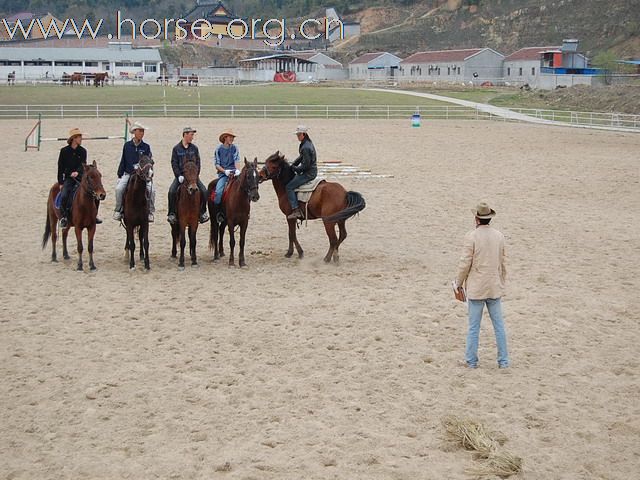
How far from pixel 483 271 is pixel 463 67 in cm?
8792

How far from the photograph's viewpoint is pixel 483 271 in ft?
25.5

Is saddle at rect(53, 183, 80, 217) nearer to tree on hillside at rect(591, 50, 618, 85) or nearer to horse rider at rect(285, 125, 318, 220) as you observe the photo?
horse rider at rect(285, 125, 318, 220)

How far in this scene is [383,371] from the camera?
7.86 m

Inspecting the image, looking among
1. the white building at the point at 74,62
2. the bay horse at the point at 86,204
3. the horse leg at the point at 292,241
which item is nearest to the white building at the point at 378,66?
the white building at the point at 74,62

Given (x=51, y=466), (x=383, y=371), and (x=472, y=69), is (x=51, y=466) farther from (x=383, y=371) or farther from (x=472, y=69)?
(x=472, y=69)

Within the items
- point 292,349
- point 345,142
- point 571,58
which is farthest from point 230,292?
point 571,58

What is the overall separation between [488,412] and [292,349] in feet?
7.86

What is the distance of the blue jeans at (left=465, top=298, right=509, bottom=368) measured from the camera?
783 centimetres

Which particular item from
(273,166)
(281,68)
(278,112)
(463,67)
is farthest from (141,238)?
(281,68)

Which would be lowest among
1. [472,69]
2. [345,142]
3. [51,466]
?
[51,466]

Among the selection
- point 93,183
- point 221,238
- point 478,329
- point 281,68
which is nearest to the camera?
point 478,329

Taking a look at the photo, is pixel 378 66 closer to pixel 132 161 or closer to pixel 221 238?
pixel 221 238

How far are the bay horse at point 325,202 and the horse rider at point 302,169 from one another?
116 mm

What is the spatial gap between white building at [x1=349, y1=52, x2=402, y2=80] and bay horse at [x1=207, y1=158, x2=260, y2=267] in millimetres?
92790
